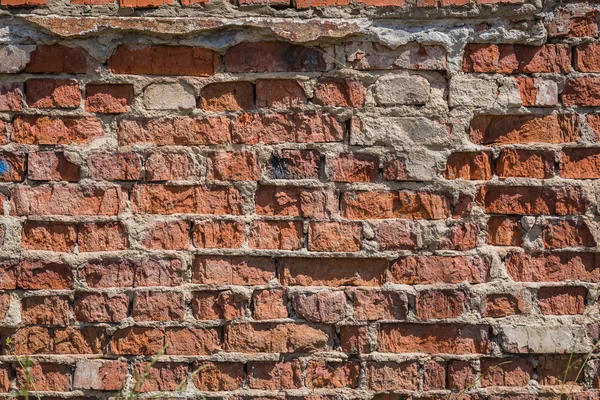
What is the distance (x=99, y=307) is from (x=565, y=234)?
1335mm

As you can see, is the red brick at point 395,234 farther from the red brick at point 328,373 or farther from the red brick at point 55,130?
the red brick at point 55,130

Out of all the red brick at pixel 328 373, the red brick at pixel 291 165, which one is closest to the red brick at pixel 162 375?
the red brick at pixel 328 373

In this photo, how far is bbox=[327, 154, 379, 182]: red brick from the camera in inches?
70.7

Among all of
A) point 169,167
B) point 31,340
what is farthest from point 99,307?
point 169,167

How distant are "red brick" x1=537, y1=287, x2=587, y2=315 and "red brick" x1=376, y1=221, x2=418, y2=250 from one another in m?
0.41

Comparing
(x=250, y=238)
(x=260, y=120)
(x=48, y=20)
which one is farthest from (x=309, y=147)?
(x=48, y=20)

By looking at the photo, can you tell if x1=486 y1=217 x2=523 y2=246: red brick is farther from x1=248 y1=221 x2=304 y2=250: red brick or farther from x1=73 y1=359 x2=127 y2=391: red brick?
x1=73 y1=359 x2=127 y2=391: red brick

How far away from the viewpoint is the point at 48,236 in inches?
70.0

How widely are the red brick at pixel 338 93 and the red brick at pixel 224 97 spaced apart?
0.20 m

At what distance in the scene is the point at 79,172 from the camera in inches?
70.1

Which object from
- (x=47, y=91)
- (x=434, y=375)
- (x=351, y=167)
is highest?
(x=47, y=91)

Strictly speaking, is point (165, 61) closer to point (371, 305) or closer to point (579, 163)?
point (371, 305)

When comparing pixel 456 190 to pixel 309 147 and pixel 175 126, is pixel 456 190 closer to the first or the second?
pixel 309 147

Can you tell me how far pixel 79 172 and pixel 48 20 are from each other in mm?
424
